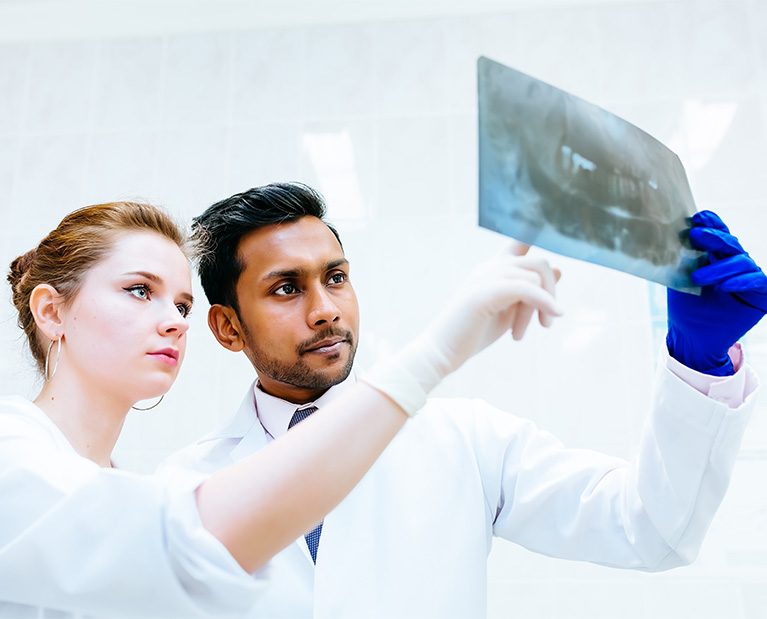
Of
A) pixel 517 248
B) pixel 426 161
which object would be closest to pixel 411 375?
pixel 517 248

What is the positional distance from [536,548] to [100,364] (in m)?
0.81

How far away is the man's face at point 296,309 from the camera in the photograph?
1482 millimetres

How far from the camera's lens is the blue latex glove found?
1.05 metres

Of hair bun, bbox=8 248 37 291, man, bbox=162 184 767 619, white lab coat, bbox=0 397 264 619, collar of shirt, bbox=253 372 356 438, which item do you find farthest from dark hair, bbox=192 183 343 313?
white lab coat, bbox=0 397 264 619

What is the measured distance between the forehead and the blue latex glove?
0.72 metres

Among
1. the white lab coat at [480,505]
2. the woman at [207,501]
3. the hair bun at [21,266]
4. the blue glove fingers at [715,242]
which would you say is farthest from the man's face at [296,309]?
the blue glove fingers at [715,242]

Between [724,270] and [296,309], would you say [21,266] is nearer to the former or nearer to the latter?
[296,309]

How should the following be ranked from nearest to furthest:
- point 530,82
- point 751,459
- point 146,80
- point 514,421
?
point 530,82
point 514,421
point 751,459
point 146,80

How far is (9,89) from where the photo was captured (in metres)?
2.61

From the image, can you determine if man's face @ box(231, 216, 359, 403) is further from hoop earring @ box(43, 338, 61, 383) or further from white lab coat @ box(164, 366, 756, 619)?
hoop earring @ box(43, 338, 61, 383)

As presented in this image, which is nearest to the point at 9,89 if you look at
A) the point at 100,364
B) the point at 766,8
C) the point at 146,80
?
the point at 146,80

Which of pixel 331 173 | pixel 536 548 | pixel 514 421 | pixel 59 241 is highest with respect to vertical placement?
pixel 59 241

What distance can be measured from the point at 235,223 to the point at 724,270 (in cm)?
99

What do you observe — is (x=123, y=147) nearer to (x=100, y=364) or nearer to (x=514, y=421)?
(x=100, y=364)
